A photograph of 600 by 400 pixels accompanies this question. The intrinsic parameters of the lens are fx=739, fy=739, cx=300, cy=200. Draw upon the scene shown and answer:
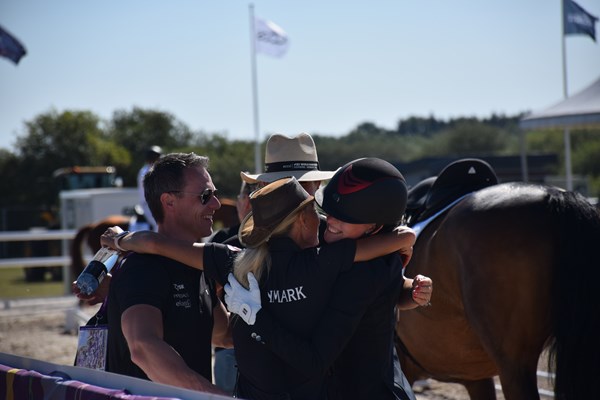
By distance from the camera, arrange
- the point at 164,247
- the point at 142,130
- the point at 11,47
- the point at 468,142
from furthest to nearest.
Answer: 1. the point at 468,142
2. the point at 142,130
3. the point at 11,47
4. the point at 164,247

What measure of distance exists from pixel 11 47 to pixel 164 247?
1379 centimetres

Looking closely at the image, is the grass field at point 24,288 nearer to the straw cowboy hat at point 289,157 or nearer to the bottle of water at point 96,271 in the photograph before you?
the straw cowboy hat at point 289,157

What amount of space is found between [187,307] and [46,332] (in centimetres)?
935

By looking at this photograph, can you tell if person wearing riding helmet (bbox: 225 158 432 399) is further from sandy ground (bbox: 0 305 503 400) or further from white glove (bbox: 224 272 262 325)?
sandy ground (bbox: 0 305 503 400)

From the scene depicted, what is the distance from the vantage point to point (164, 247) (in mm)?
2713

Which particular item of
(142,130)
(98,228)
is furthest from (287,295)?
(142,130)

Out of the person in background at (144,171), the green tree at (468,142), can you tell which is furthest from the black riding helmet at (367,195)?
the green tree at (468,142)

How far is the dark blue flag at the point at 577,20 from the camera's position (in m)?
15.1

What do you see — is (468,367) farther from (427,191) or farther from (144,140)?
(144,140)

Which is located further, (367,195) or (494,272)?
(494,272)

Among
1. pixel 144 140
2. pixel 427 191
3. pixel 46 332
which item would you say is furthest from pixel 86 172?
pixel 144 140

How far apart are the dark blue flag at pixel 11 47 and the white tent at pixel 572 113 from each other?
9.91 metres

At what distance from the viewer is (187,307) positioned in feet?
9.30

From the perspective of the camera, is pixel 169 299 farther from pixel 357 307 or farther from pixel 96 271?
pixel 357 307
